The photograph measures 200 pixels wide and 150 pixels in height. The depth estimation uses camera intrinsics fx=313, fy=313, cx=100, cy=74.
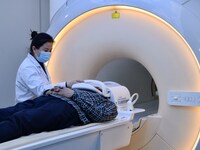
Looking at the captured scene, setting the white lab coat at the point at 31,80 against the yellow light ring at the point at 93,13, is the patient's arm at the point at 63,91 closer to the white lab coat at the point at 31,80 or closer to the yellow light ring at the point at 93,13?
the white lab coat at the point at 31,80

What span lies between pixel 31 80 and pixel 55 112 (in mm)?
519

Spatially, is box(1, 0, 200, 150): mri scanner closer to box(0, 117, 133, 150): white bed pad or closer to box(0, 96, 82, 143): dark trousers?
box(0, 117, 133, 150): white bed pad

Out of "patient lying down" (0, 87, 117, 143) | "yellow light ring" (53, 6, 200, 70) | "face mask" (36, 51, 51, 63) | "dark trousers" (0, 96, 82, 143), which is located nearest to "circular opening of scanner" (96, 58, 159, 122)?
"yellow light ring" (53, 6, 200, 70)

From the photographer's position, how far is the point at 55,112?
1.39m

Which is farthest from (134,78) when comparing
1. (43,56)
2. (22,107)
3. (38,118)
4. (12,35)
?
(38,118)

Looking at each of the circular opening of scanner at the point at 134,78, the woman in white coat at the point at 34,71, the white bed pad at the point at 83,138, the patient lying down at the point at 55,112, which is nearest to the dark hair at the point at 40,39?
the woman in white coat at the point at 34,71

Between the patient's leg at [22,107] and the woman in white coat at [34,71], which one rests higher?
the woman in white coat at [34,71]

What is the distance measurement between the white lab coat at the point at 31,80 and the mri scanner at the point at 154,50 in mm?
330

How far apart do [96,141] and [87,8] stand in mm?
929

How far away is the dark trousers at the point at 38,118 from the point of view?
125 cm

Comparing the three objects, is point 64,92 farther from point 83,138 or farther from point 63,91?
point 83,138

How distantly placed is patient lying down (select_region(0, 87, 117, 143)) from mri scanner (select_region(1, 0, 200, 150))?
90 millimetres

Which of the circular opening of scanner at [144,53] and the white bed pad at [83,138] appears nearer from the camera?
the white bed pad at [83,138]

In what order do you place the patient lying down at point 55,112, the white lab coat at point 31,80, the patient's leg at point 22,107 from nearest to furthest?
the patient lying down at point 55,112
the patient's leg at point 22,107
the white lab coat at point 31,80
